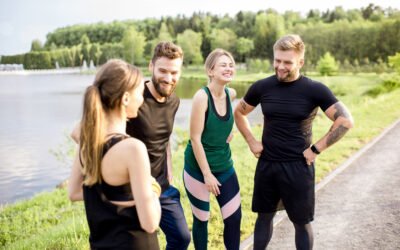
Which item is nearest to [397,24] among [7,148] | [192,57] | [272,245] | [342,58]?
[342,58]

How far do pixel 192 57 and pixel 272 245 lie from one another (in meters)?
98.0

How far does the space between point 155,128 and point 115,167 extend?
1.18 m

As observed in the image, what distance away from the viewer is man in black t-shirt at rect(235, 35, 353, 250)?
344 centimetres

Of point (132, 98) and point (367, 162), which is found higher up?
point (132, 98)

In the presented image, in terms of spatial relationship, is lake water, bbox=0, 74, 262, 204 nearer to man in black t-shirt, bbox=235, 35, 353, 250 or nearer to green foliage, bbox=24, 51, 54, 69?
man in black t-shirt, bbox=235, 35, 353, 250

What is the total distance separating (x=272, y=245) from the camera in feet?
14.6

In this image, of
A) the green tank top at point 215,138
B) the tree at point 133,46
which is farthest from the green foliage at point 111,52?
Result: the green tank top at point 215,138

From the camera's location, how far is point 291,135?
139 inches

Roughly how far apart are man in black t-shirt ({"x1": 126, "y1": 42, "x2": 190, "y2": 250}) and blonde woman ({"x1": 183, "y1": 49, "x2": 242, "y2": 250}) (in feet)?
1.15

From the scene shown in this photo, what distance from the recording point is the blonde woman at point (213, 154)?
3600mm

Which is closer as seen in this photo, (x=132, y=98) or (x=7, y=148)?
(x=132, y=98)

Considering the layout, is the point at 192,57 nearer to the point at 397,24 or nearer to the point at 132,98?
the point at 397,24

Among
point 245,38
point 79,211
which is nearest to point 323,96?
point 79,211

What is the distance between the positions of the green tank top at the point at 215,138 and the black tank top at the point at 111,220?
5.08ft
